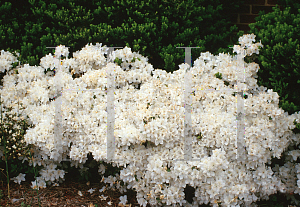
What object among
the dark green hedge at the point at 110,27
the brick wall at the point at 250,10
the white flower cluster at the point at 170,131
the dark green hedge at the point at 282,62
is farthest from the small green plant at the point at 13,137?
the brick wall at the point at 250,10

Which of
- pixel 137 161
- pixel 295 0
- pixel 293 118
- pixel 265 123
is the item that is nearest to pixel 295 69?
pixel 293 118

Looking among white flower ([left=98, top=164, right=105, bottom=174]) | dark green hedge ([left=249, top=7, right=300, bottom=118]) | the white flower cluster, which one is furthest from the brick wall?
white flower ([left=98, top=164, right=105, bottom=174])

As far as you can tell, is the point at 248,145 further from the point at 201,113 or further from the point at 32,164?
the point at 32,164

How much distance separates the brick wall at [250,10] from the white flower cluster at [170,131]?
1.98 metres

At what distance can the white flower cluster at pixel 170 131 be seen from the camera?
2701 millimetres

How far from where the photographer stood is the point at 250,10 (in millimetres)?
4961

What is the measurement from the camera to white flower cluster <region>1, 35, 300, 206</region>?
270 centimetres

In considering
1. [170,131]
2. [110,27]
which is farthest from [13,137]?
[110,27]

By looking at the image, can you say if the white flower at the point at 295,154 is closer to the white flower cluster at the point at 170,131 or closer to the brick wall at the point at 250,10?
the white flower cluster at the point at 170,131

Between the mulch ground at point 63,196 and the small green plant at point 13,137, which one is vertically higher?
the small green plant at point 13,137

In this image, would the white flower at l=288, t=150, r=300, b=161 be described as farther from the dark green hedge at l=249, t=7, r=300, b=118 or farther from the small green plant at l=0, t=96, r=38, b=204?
the small green plant at l=0, t=96, r=38, b=204

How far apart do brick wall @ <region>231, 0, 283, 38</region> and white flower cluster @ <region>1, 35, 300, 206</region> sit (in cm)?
198

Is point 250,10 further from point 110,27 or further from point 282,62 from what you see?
point 110,27

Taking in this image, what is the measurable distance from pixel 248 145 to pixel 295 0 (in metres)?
2.50
